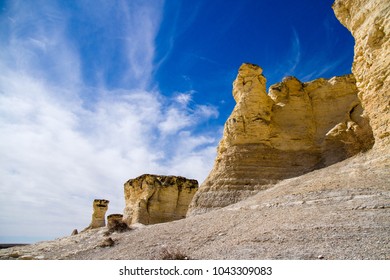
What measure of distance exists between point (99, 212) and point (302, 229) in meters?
41.7

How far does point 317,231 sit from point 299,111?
19.1m

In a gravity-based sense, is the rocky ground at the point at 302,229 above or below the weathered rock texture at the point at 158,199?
below

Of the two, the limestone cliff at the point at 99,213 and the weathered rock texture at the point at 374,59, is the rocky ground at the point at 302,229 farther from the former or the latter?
the limestone cliff at the point at 99,213

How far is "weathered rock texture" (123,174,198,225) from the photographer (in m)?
35.5

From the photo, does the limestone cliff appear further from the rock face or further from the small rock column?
the rock face

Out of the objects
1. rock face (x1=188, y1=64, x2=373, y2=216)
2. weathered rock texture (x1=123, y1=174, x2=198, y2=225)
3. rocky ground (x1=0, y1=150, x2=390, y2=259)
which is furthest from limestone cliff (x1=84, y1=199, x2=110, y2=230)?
rocky ground (x1=0, y1=150, x2=390, y2=259)

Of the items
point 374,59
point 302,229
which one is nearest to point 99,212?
point 302,229

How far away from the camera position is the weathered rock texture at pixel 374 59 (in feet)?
47.2

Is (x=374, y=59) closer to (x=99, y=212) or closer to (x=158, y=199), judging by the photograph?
(x=158, y=199)

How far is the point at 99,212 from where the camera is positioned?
45.2 m

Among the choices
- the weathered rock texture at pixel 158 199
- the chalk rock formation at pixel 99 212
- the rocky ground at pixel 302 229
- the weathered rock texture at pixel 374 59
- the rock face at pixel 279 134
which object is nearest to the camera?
the rocky ground at pixel 302 229

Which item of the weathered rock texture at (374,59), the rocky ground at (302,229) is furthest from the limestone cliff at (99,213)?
the weathered rock texture at (374,59)

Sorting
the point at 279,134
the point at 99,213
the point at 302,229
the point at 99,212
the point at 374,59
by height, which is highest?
the point at 374,59

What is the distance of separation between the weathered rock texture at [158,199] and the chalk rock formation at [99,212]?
7.08 metres
